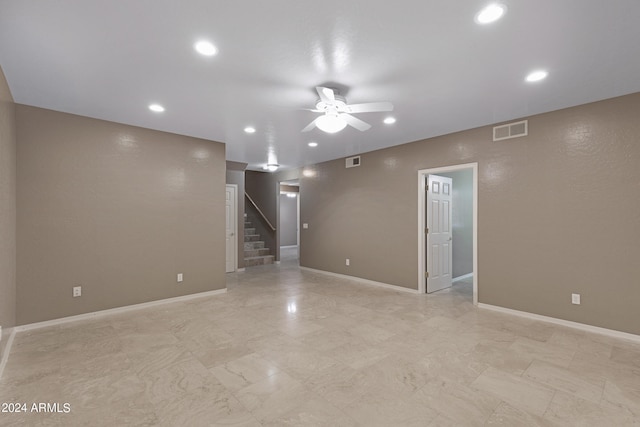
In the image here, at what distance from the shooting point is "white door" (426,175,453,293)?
5.14m

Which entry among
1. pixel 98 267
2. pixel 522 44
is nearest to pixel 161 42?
pixel 522 44

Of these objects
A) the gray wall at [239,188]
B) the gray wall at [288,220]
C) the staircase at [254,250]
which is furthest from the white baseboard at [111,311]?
the gray wall at [288,220]

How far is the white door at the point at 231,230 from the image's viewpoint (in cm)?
712

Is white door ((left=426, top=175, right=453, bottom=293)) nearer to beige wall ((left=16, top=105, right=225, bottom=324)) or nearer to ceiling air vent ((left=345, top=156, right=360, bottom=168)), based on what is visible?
ceiling air vent ((left=345, top=156, right=360, bottom=168))

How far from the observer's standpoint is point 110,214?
13.1 ft

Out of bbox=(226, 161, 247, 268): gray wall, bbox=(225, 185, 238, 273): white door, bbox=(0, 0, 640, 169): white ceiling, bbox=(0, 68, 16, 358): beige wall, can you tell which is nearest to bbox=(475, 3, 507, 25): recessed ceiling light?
bbox=(0, 0, 640, 169): white ceiling

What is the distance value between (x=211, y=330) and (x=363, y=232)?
357 centimetres

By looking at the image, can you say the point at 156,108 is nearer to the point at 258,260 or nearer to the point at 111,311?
the point at 111,311

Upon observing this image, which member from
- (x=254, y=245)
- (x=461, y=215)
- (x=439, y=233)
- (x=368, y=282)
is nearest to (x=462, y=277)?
(x=461, y=215)

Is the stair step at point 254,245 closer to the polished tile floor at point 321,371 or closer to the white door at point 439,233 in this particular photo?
the polished tile floor at point 321,371

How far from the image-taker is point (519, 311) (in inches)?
154

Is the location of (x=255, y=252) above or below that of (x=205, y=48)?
below

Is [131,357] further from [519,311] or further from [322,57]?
[519,311]

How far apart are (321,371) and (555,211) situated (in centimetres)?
349
